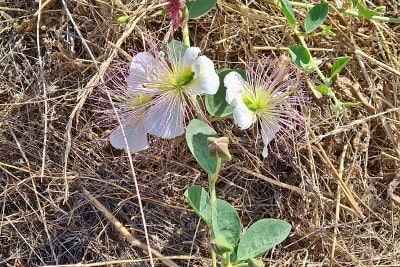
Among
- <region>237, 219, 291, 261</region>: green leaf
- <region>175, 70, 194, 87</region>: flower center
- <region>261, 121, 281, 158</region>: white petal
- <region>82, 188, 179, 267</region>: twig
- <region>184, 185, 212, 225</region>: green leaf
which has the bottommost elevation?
<region>82, 188, 179, 267</region>: twig

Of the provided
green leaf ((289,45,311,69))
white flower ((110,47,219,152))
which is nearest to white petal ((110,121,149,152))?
white flower ((110,47,219,152))

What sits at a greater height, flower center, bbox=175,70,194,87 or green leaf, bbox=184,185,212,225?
flower center, bbox=175,70,194,87

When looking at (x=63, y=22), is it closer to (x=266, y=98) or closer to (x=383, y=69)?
(x=266, y=98)

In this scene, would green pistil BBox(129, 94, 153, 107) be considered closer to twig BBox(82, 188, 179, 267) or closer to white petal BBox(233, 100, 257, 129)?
white petal BBox(233, 100, 257, 129)

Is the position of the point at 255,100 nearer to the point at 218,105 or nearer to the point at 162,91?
the point at 218,105

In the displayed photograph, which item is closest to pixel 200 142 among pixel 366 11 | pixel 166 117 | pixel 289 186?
pixel 166 117
